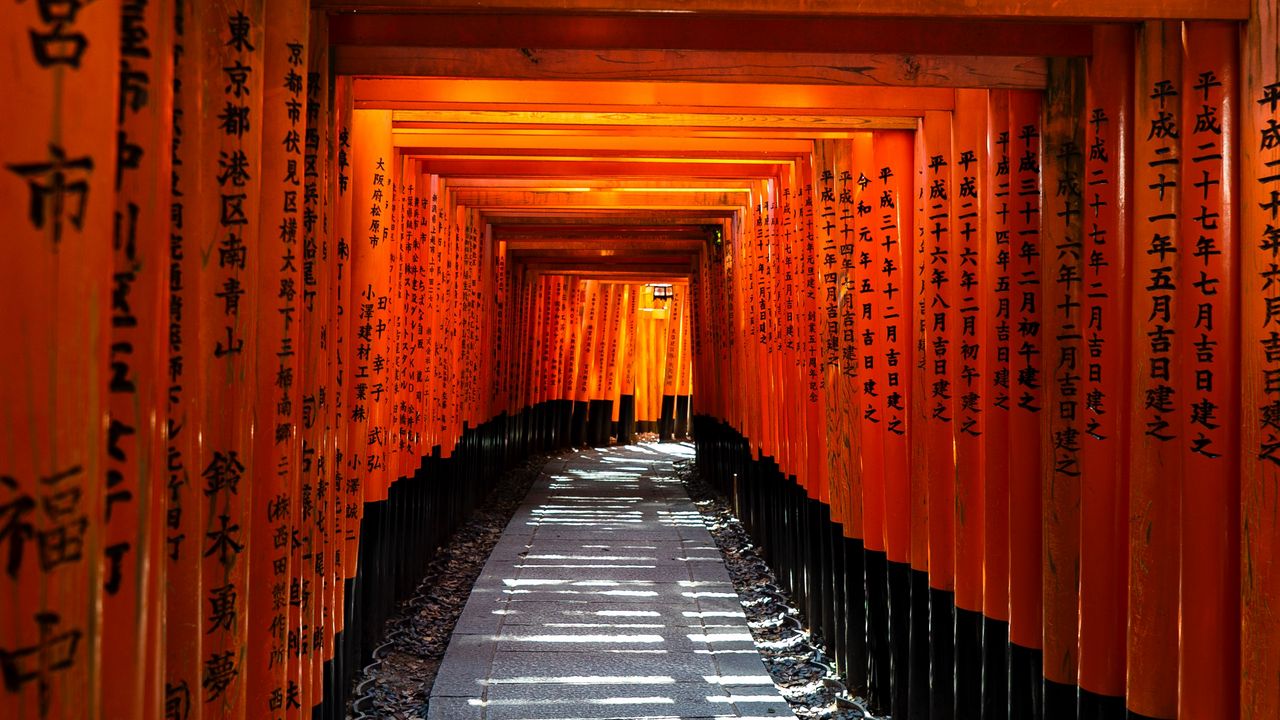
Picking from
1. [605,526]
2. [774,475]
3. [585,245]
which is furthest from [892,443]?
[585,245]

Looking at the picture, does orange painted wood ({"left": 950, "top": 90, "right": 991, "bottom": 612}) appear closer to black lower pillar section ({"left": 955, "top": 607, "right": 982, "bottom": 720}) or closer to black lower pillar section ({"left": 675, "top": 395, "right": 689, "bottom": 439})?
black lower pillar section ({"left": 955, "top": 607, "right": 982, "bottom": 720})

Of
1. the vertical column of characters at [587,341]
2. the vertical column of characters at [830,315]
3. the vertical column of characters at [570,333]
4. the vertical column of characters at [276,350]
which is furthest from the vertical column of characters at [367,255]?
the vertical column of characters at [587,341]

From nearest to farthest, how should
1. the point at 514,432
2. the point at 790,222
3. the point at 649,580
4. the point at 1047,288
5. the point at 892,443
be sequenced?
1. the point at 1047,288
2. the point at 892,443
3. the point at 790,222
4. the point at 649,580
5. the point at 514,432

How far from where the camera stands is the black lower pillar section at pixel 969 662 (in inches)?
164

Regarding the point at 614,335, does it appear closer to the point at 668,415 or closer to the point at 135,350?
the point at 668,415

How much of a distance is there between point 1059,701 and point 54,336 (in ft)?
10.8

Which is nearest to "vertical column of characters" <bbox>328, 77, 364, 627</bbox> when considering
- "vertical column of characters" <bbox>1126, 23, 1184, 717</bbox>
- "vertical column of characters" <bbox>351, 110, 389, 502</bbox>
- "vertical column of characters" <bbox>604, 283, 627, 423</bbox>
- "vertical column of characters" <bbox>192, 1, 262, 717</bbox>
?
"vertical column of characters" <bbox>351, 110, 389, 502</bbox>

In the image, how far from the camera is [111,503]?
5.64 feet

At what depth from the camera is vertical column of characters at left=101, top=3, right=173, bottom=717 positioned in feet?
5.65

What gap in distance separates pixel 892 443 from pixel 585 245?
866 cm

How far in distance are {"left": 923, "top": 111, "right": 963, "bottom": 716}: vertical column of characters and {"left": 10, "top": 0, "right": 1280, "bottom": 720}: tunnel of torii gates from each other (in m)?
0.02

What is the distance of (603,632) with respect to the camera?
6523 mm

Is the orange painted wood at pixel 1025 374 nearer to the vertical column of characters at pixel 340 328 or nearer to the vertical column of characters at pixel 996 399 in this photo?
the vertical column of characters at pixel 996 399

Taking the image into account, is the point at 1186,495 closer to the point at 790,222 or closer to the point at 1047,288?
the point at 1047,288
